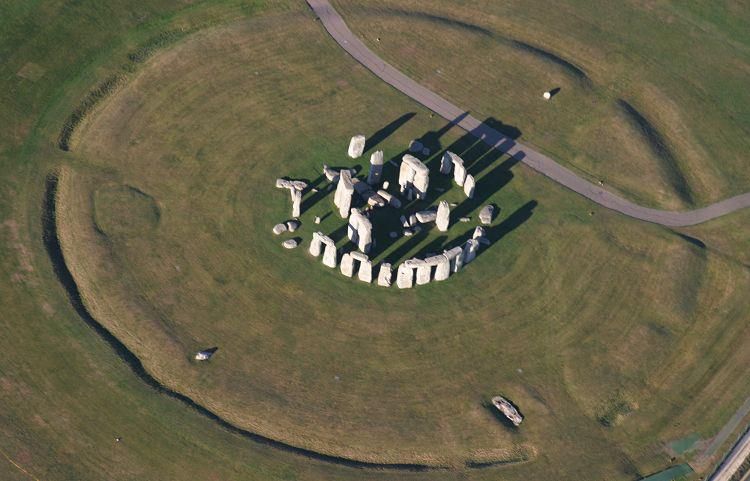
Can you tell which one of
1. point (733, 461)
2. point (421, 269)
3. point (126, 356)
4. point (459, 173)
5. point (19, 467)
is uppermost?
point (459, 173)

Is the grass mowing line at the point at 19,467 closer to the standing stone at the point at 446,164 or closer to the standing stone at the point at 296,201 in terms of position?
the standing stone at the point at 296,201

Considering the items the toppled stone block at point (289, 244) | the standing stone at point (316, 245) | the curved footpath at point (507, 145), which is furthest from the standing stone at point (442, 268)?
the curved footpath at point (507, 145)

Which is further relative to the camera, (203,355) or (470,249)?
(470,249)

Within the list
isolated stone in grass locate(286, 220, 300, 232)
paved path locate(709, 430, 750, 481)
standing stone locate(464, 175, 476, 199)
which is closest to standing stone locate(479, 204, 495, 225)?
standing stone locate(464, 175, 476, 199)

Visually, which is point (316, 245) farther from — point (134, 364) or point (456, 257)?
point (134, 364)

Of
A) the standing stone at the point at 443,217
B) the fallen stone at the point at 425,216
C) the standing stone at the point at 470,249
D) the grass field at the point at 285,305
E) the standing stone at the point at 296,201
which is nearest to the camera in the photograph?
the grass field at the point at 285,305

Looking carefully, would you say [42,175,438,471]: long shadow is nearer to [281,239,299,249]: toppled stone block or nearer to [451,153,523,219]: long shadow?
[281,239,299,249]: toppled stone block

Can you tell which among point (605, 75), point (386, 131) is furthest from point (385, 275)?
point (605, 75)

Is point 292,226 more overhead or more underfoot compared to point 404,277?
more overhead
